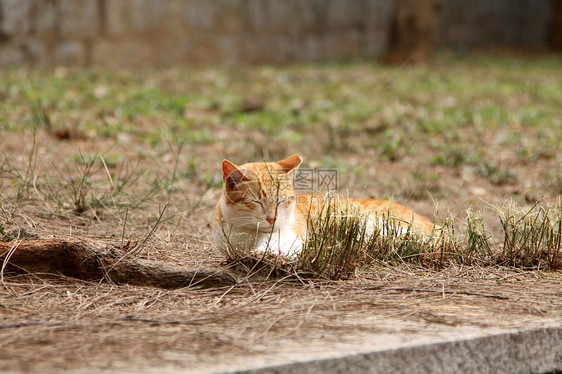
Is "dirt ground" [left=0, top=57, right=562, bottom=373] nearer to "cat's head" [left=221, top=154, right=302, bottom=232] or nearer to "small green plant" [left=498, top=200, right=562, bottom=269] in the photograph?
"small green plant" [left=498, top=200, right=562, bottom=269]

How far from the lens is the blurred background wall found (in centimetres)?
930

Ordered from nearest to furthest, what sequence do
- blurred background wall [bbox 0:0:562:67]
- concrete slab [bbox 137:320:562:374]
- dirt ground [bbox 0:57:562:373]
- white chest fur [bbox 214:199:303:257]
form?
concrete slab [bbox 137:320:562:374], dirt ground [bbox 0:57:562:373], white chest fur [bbox 214:199:303:257], blurred background wall [bbox 0:0:562:67]

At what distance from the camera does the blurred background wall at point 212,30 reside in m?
9.30

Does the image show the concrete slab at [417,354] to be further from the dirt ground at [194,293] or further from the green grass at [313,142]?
the green grass at [313,142]

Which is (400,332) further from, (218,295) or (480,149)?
(480,149)

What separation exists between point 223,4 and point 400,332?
932 cm

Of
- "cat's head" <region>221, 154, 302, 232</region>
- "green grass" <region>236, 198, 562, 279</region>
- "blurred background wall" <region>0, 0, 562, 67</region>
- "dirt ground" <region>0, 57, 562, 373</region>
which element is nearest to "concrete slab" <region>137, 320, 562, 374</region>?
"dirt ground" <region>0, 57, 562, 373</region>

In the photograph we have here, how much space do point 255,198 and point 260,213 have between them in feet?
0.25

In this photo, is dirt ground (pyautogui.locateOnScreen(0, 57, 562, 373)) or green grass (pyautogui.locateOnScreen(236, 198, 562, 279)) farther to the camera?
green grass (pyautogui.locateOnScreen(236, 198, 562, 279))

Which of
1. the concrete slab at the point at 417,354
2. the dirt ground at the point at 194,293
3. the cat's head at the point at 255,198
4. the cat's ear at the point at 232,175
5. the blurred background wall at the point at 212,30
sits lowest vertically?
the concrete slab at the point at 417,354

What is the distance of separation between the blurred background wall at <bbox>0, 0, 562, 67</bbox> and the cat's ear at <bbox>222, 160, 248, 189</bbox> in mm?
6921

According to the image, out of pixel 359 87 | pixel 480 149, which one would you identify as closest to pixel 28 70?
pixel 359 87

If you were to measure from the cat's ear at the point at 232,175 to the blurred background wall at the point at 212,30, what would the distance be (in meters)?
6.92

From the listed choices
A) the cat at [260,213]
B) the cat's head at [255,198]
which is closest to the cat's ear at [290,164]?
the cat at [260,213]
